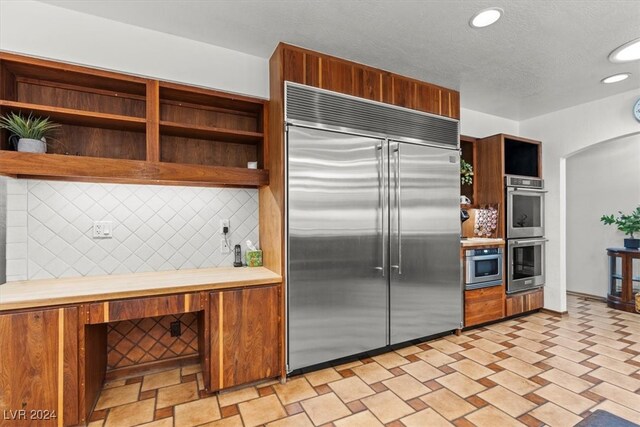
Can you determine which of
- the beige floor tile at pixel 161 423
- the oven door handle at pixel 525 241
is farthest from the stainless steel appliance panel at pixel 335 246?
the oven door handle at pixel 525 241

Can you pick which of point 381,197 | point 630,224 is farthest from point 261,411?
point 630,224

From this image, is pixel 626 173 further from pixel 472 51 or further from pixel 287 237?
pixel 287 237

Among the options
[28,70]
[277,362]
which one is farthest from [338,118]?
[28,70]

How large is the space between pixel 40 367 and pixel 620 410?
353cm

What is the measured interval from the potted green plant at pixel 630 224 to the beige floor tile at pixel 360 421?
441 centimetres

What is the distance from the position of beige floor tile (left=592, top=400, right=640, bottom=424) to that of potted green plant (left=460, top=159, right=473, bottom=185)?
8.33ft

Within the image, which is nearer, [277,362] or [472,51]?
[277,362]

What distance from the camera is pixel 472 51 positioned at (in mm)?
2611

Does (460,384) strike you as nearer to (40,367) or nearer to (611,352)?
(611,352)

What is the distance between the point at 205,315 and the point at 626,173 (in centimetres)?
579

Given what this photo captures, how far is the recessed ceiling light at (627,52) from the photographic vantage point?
2482mm

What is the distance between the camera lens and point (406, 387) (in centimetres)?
227

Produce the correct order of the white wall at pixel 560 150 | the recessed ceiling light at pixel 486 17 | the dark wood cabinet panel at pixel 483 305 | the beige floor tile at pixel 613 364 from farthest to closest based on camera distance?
the white wall at pixel 560 150 < the dark wood cabinet panel at pixel 483 305 < the beige floor tile at pixel 613 364 < the recessed ceiling light at pixel 486 17

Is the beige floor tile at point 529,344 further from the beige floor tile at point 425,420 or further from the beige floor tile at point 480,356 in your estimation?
the beige floor tile at point 425,420
